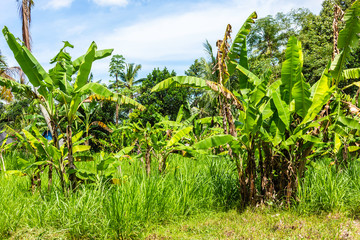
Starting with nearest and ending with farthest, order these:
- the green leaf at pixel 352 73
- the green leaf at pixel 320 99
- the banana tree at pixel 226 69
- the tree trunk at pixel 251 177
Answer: the green leaf at pixel 320 99 → the tree trunk at pixel 251 177 → the banana tree at pixel 226 69 → the green leaf at pixel 352 73

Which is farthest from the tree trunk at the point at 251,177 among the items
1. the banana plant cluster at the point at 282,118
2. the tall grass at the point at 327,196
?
the tall grass at the point at 327,196

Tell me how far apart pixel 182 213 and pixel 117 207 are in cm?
126

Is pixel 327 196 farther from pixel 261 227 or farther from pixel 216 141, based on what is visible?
pixel 216 141

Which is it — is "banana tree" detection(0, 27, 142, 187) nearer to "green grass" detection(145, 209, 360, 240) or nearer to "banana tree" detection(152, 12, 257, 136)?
"banana tree" detection(152, 12, 257, 136)

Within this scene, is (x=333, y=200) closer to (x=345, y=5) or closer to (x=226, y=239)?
(x=226, y=239)

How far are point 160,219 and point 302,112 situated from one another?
2750mm

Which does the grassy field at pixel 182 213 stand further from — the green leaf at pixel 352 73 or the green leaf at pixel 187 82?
the green leaf at pixel 352 73

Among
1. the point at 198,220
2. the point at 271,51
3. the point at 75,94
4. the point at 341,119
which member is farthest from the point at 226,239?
the point at 271,51

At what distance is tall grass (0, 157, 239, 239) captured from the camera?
3.41 meters

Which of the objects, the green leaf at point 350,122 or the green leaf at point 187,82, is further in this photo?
the green leaf at point 187,82

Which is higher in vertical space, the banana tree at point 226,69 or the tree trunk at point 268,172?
the banana tree at point 226,69

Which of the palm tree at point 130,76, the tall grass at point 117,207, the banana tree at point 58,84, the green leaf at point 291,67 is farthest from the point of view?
the palm tree at point 130,76

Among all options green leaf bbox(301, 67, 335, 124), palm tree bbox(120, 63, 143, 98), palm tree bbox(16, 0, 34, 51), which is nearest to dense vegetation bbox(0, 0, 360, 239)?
green leaf bbox(301, 67, 335, 124)

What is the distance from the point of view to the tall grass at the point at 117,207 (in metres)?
3.41
